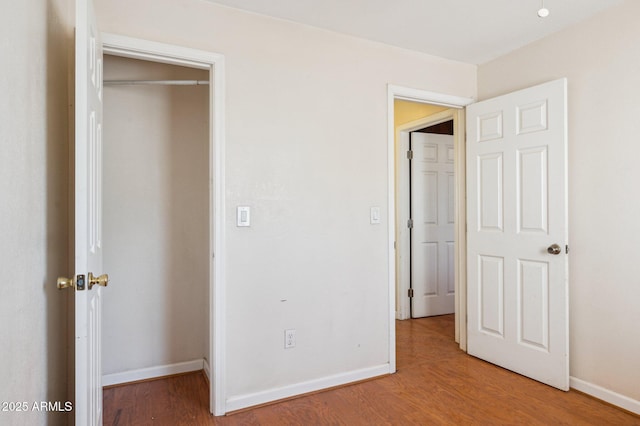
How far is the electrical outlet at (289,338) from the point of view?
240cm

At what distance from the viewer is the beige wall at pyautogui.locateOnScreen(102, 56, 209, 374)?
2.63m

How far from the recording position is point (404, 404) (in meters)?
2.30

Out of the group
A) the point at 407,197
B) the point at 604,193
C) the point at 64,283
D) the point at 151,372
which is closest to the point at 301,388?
the point at 151,372

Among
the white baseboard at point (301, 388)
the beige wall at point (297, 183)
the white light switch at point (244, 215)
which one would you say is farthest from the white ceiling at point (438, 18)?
the white baseboard at point (301, 388)

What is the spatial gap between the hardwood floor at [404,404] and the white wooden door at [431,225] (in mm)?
1403

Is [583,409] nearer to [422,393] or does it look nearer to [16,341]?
[422,393]

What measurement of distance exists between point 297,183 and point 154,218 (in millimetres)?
1134

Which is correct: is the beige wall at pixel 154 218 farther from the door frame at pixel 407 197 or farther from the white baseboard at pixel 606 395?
the white baseboard at pixel 606 395

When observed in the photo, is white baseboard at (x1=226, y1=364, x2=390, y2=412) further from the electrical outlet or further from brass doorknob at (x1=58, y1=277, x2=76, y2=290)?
brass doorknob at (x1=58, y1=277, x2=76, y2=290)

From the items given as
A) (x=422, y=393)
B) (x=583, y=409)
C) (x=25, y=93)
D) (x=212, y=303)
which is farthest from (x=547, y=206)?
(x=25, y=93)

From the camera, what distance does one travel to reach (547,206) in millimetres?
2549

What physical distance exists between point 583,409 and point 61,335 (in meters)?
2.83

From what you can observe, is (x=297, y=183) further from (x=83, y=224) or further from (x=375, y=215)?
(x=83, y=224)

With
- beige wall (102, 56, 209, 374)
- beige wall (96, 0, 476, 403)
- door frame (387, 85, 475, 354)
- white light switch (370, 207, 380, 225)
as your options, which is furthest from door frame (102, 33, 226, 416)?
door frame (387, 85, 475, 354)
